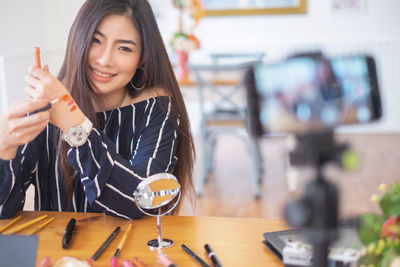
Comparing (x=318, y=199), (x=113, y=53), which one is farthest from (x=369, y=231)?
(x=113, y=53)

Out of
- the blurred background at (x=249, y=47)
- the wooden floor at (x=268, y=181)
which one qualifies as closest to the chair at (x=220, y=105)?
the blurred background at (x=249, y=47)

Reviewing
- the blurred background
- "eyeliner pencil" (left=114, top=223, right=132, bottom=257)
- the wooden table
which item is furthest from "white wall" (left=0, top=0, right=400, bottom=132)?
"eyeliner pencil" (left=114, top=223, right=132, bottom=257)

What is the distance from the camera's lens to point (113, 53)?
3.99 ft

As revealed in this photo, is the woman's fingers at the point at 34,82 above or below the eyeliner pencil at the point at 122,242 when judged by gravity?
above

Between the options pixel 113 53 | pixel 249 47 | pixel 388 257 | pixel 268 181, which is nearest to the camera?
pixel 388 257

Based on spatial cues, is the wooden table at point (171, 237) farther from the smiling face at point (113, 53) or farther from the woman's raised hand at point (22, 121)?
the smiling face at point (113, 53)

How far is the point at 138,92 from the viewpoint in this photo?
53.5 inches

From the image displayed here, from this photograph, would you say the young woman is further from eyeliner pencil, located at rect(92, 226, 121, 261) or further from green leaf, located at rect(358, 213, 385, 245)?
green leaf, located at rect(358, 213, 385, 245)

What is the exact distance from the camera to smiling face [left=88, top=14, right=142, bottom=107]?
1.20 metres

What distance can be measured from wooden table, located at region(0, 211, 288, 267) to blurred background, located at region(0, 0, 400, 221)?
1.87 m

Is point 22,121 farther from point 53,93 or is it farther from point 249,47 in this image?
point 249,47

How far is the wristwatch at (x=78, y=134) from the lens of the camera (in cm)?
100

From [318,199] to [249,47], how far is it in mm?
4615

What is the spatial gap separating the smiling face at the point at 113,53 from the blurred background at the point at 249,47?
178 cm
